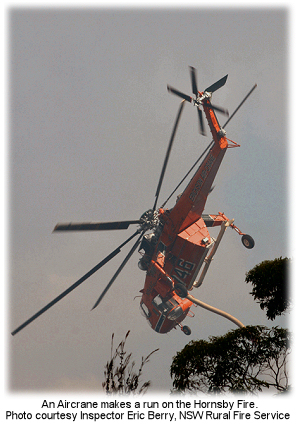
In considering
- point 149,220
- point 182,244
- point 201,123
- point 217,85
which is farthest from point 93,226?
point 217,85

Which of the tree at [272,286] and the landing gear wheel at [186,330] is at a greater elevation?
the tree at [272,286]

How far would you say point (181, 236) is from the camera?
98.1 feet

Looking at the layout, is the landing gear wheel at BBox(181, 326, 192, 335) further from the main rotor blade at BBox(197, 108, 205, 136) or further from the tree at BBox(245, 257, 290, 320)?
the main rotor blade at BBox(197, 108, 205, 136)

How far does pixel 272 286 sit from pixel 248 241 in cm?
478

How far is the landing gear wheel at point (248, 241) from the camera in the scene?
101ft

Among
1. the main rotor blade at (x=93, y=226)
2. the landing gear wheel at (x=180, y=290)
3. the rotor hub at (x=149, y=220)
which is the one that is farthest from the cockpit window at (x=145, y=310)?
the main rotor blade at (x=93, y=226)

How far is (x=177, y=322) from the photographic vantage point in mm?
34562

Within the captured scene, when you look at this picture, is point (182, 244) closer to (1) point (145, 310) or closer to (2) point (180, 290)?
(2) point (180, 290)

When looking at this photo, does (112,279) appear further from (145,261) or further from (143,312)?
(143,312)

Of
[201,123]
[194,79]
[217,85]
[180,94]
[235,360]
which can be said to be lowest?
[235,360]

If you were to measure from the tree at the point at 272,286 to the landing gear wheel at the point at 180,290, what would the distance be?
519cm

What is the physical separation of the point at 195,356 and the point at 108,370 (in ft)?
37.5

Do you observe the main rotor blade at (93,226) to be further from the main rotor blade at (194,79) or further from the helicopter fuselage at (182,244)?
the main rotor blade at (194,79)
